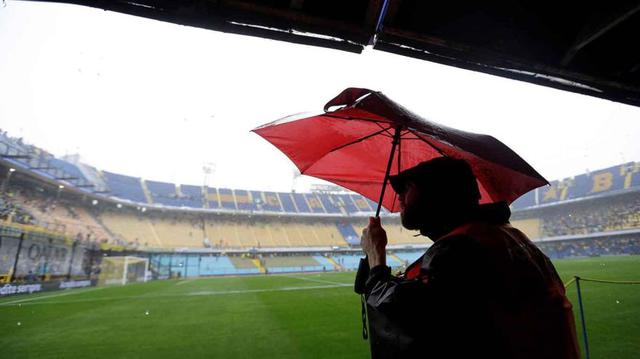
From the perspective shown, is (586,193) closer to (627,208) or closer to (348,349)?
(627,208)

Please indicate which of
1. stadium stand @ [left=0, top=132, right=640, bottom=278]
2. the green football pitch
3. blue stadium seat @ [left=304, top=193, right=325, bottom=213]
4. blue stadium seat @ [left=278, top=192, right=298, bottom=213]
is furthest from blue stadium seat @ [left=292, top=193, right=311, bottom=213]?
the green football pitch

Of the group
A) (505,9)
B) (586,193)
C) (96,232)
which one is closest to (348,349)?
(505,9)

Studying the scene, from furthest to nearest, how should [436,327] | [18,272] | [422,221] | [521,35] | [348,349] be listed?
[18,272]
[348,349]
[521,35]
[422,221]
[436,327]

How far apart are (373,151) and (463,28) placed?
1.59m

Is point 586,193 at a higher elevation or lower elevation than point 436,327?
higher

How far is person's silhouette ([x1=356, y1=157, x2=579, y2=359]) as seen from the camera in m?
1.14

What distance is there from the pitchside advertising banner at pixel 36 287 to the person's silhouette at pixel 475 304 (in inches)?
962

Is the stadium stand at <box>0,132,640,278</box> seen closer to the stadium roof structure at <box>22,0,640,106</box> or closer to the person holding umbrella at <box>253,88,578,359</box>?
the stadium roof structure at <box>22,0,640,106</box>

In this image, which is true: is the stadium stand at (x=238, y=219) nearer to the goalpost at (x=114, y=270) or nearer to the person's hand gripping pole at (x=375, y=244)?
the goalpost at (x=114, y=270)

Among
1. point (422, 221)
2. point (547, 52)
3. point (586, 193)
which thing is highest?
point (586, 193)

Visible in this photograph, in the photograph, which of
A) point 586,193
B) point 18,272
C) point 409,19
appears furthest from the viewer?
point 586,193

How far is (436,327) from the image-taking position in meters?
1.13

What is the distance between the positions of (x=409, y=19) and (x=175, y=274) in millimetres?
42302

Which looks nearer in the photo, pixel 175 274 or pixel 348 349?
pixel 348 349
